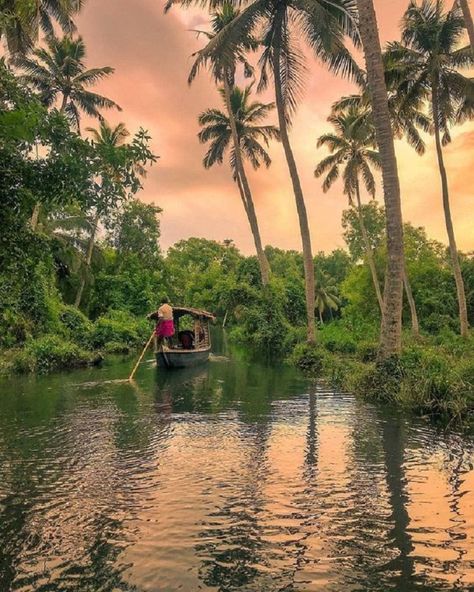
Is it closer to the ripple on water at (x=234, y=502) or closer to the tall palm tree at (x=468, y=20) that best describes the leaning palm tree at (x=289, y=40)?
the tall palm tree at (x=468, y=20)

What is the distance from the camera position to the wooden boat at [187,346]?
20516mm

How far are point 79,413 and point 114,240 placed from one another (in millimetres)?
35185

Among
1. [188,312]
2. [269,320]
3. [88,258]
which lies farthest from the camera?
[88,258]

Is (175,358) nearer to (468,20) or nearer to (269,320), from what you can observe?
(269,320)

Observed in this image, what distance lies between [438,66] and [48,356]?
775 inches

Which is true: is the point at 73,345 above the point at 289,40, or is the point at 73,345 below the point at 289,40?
below

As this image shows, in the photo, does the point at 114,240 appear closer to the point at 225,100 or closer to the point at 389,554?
the point at 225,100

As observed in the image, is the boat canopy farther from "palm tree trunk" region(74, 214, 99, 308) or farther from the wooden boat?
"palm tree trunk" region(74, 214, 99, 308)

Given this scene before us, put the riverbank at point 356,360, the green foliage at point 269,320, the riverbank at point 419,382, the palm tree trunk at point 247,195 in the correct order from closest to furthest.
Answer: the riverbank at point 419,382, the riverbank at point 356,360, the green foliage at point 269,320, the palm tree trunk at point 247,195

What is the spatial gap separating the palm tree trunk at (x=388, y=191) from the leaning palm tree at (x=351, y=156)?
1666cm

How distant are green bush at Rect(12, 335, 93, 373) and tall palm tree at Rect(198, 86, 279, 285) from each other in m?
13.6

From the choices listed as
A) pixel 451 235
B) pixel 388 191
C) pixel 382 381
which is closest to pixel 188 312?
pixel 451 235

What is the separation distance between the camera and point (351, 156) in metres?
33.3

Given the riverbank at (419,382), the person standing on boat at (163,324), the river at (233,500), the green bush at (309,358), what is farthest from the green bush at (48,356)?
the riverbank at (419,382)
